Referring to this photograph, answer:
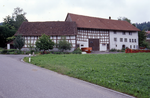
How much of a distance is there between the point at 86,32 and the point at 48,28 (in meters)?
10.0

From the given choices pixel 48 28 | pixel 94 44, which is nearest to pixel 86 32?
pixel 94 44

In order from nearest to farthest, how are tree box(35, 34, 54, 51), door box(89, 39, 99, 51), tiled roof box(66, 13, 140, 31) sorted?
tree box(35, 34, 54, 51) < door box(89, 39, 99, 51) < tiled roof box(66, 13, 140, 31)

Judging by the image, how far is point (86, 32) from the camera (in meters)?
38.3

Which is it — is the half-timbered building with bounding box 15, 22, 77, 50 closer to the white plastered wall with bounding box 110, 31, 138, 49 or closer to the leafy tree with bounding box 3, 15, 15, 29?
the white plastered wall with bounding box 110, 31, 138, 49

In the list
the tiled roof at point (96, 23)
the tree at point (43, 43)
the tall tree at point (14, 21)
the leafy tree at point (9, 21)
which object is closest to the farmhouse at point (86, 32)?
the tiled roof at point (96, 23)

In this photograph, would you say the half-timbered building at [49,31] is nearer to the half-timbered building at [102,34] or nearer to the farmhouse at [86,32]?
the farmhouse at [86,32]

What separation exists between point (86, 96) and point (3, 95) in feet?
10.0

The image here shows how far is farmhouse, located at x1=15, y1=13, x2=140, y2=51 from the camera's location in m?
34.6

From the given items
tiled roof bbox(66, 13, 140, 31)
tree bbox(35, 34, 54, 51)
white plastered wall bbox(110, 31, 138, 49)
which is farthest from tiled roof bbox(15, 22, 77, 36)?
white plastered wall bbox(110, 31, 138, 49)

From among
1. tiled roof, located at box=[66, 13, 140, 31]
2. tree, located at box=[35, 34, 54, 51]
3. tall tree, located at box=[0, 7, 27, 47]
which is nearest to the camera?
tree, located at box=[35, 34, 54, 51]

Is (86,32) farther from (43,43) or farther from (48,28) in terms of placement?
(43,43)

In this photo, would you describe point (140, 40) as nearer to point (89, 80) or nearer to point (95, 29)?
point (95, 29)

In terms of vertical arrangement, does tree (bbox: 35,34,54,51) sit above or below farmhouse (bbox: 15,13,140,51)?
below

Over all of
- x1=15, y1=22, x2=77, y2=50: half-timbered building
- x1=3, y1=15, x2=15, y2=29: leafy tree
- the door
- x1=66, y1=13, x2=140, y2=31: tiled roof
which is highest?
x1=3, y1=15, x2=15, y2=29: leafy tree
